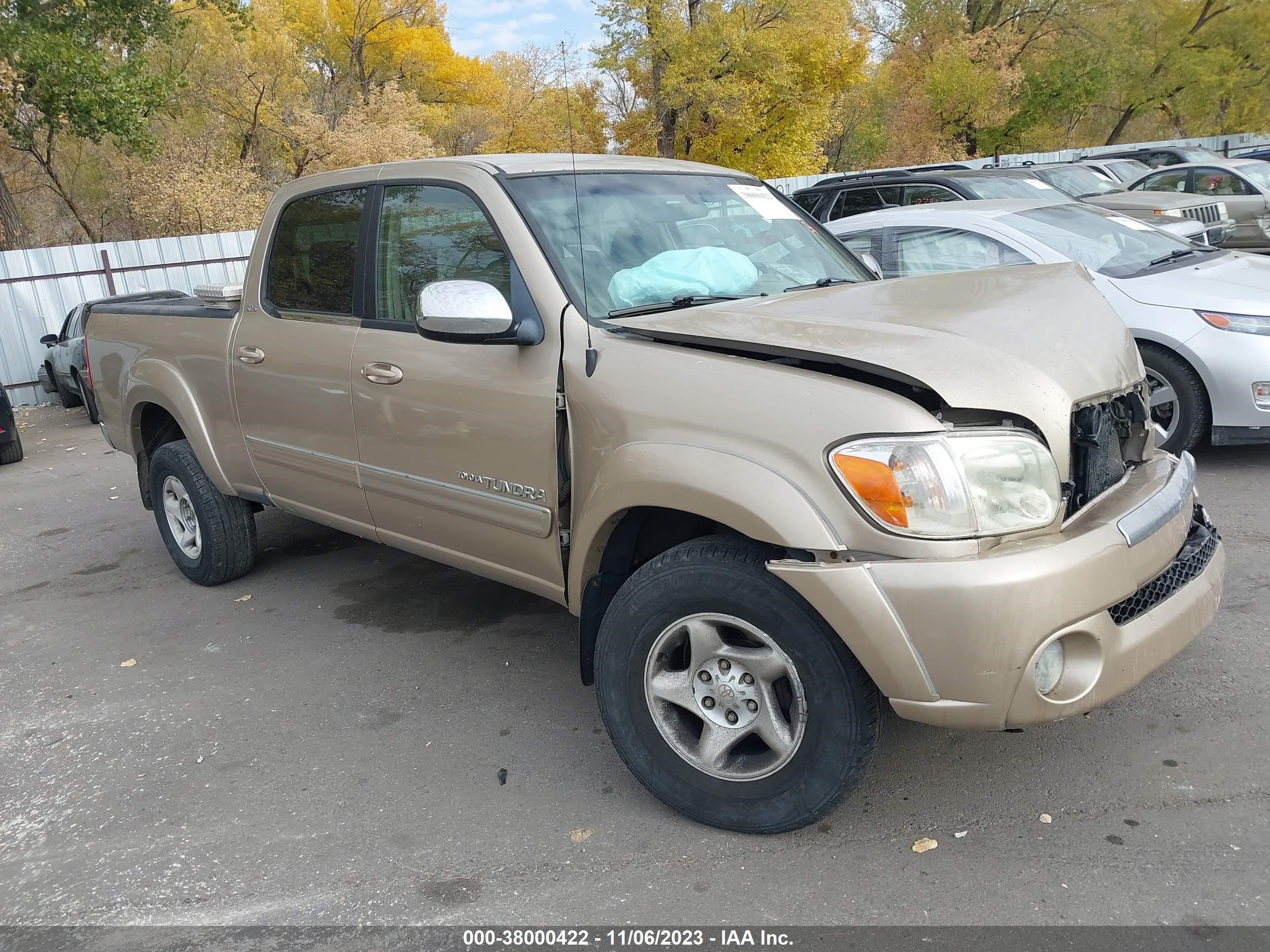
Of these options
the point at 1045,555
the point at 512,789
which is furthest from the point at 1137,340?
the point at 512,789

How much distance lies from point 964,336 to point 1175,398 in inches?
151

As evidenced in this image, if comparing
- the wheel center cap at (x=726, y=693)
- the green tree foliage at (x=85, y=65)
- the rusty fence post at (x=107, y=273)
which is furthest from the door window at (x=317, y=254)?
the green tree foliage at (x=85, y=65)

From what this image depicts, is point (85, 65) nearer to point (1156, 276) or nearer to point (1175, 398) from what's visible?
point (1156, 276)

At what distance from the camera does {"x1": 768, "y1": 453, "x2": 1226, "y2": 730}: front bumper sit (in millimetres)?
2371

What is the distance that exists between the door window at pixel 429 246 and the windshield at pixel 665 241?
19 cm

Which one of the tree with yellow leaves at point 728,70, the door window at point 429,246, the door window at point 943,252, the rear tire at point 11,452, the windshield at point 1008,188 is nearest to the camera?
the door window at point 429,246

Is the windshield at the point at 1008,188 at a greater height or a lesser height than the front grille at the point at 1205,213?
greater

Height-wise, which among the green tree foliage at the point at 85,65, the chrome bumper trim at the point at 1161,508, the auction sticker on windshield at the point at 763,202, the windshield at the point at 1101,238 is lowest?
the chrome bumper trim at the point at 1161,508

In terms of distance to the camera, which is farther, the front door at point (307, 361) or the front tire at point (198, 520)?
the front tire at point (198, 520)

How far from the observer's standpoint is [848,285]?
3.67m

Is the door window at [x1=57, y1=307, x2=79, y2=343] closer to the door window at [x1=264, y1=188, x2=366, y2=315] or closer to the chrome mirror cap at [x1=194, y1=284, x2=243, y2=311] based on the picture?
the chrome mirror cap at [x1=194, y1=284, x2=243, y2=311]

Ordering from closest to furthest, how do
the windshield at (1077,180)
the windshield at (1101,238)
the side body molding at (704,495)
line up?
1. the side body molding at (704,495)
2. the windshield at (1101,238)
3. the windshield at (1077,180)

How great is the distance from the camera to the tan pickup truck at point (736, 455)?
8.05 ft

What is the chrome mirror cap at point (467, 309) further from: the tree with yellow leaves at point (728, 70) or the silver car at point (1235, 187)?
the tree with yellow leaves at point (728, 70)
